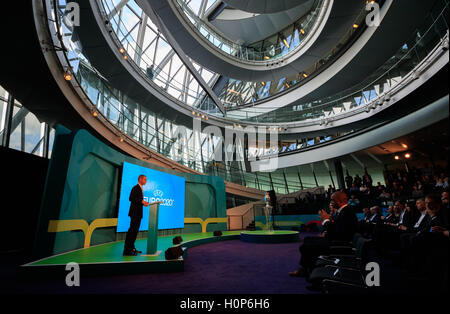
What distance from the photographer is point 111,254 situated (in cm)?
443

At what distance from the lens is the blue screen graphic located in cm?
717

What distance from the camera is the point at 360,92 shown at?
13.1 m

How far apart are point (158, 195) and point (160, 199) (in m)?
0.19

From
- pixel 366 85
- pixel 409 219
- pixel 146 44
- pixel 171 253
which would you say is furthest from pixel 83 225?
pixel 366 85

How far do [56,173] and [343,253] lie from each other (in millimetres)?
5525

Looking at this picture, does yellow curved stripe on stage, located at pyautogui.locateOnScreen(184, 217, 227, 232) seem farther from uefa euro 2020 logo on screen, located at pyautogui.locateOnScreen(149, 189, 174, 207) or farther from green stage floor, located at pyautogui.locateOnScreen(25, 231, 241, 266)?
green stage floor, located at pyautogui.locateOnScreen(25, 231, 241, 266)

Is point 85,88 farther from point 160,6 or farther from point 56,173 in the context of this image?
point 160,6

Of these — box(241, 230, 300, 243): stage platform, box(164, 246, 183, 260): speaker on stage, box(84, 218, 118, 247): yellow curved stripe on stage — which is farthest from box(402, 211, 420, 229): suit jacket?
box(84, 218, 118, 247): yellow curved stripe on stage

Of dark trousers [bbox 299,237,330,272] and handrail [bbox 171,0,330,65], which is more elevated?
handrail [bbox 171,0,330,65]

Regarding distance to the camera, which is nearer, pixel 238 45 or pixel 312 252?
pixel 312 252

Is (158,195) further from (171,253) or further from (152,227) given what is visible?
(171,253)

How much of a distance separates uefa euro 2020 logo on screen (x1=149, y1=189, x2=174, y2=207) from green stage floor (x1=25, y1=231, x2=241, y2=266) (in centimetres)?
132
